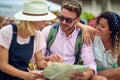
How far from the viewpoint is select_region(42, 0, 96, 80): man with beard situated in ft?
15.0

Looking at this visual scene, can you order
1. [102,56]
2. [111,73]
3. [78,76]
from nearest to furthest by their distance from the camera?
[78,76] → [111,73] → [102,56]

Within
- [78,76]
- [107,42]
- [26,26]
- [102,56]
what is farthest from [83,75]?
[26,26]

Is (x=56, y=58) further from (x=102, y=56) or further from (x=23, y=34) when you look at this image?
(x=102, y=56)

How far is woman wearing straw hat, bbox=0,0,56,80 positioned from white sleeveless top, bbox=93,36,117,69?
2.86 feet

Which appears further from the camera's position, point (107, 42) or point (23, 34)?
point (107, 42)

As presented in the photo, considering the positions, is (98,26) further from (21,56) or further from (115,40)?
(21,56)

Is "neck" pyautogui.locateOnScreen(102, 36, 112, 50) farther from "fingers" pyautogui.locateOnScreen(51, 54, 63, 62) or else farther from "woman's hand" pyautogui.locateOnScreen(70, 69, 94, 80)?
"fingers" pyautogui.locateOnScreen(51, 54, 63, 62)

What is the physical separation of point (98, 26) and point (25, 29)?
3.44ft

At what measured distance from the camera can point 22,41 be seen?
4223 millimetres

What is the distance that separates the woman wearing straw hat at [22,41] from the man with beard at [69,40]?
0.33 metres

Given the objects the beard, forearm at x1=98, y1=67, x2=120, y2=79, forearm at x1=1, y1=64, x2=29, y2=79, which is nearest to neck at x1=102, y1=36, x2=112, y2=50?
forearm at x1=98, y1=67, x2=120, y2=79

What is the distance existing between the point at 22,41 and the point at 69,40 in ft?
2.33

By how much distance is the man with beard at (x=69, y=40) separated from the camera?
457 centimetres

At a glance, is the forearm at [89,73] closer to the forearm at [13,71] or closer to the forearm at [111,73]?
the forearm at [111,73]
